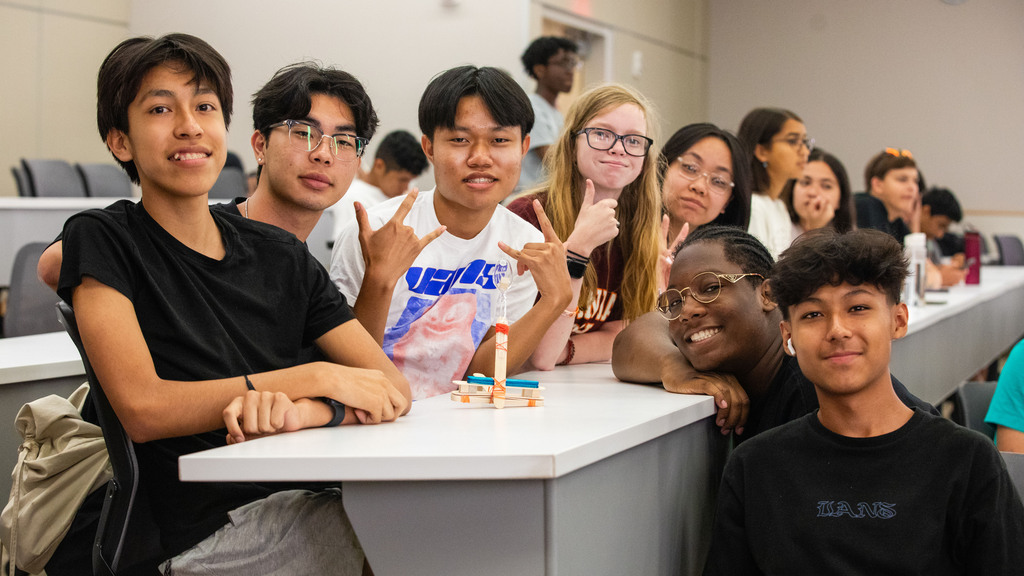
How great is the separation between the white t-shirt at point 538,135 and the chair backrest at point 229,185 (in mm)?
2306

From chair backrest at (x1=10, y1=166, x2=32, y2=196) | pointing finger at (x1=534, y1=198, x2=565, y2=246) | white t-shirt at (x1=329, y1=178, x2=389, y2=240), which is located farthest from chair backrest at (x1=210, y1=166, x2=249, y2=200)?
pointing finger at (x1=534, y1=198, x2=565, y2=246)

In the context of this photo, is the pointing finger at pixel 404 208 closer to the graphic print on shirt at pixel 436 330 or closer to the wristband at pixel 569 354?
the graphic print on shirt at pixel 436 330

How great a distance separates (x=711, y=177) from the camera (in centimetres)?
284

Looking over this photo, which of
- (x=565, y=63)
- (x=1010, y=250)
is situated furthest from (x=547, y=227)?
(x=1010, y=250)

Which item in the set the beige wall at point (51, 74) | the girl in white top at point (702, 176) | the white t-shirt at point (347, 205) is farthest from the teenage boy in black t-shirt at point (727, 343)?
the beige wall at point (51, 74)

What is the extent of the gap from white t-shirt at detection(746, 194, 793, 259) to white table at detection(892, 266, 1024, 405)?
0.55 m

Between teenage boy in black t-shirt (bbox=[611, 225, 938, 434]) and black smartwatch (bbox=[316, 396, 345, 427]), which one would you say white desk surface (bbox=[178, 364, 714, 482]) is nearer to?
black smartwatch (bbox=[316, 396, 345, 427])

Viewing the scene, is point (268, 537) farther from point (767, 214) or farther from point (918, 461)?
point (767, 214)

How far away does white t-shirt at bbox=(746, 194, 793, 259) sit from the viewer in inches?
141

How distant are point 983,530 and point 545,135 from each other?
360 cm

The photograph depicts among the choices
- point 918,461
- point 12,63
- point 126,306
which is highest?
point 12,63

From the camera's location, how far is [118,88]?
148 centimetres

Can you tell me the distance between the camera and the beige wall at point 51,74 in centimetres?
794

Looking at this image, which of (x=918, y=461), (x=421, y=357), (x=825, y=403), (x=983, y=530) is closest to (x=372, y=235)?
(x=421, y=357)
